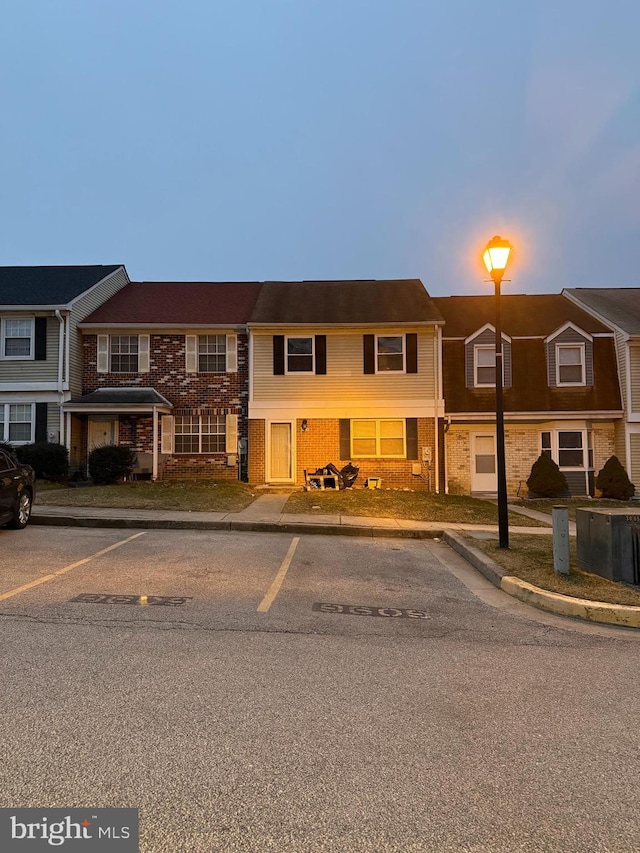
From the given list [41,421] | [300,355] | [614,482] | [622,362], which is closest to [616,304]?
[622,362]

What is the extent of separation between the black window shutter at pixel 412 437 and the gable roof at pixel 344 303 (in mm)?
3545

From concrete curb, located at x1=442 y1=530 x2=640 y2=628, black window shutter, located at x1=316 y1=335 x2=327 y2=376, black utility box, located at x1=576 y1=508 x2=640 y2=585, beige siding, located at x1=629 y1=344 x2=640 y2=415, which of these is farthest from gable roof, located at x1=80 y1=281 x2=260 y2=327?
black utility box, located at x1=576 y1=508 x2=640 y2=585

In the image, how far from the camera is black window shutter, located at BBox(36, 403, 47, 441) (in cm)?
1875

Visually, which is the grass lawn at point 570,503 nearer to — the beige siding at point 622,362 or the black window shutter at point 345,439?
the beige siding at point 622,362

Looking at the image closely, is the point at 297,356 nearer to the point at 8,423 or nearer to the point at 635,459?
the point at 8,423

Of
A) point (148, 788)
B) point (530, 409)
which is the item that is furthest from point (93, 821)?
point (530, 409)

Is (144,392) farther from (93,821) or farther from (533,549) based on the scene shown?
(93,821)

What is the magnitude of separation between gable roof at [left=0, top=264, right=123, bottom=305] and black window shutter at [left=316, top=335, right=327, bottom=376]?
8.97 m

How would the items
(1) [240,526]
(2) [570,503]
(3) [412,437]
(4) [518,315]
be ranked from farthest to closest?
(4) [518,315] < (3) [412,437] < (2) [570,503] < (1) [240,526]

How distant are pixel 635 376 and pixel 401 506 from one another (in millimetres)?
10629

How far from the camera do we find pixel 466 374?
19.4m

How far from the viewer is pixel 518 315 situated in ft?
69.0

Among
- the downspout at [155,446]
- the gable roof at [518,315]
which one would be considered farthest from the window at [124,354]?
the gable roof at [518,315]

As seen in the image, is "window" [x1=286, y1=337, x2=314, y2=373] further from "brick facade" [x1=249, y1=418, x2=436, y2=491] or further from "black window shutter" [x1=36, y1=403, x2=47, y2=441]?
"black window shutter" [x1=36, y1=403, x2=47, y2=441]
